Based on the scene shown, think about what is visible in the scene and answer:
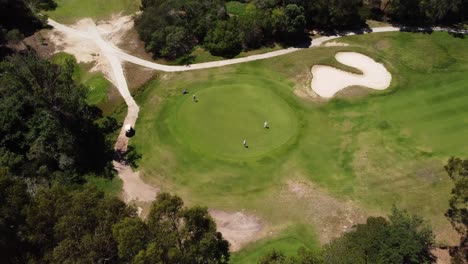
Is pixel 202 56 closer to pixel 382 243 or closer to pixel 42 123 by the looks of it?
pixel 42 123

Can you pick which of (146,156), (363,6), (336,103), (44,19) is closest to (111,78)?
(146,156)

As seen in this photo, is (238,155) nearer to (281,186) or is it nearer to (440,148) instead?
(281,186)

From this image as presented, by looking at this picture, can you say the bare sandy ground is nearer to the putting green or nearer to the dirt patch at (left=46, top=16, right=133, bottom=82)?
the dirt patch at (left=46, top=16, right=133, bottom=82)

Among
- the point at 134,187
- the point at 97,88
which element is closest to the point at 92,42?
the point at 97,88

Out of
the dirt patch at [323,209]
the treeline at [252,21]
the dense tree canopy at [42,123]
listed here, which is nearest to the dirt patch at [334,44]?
the treeline at [252,21]

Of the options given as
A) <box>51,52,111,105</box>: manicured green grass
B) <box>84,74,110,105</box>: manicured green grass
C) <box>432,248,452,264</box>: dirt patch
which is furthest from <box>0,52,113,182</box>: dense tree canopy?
<box>432,248,452,264</box>: dirt patch

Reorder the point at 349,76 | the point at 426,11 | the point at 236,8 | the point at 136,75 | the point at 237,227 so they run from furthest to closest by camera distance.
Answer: the point at 236,8
the point at 426,11
the point at 136,75
the point at 349,76
the point at 237,227

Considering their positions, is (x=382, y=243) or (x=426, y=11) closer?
(x=382, y=243)

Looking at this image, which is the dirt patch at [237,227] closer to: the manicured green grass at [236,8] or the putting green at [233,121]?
the putting green at [233,121]
